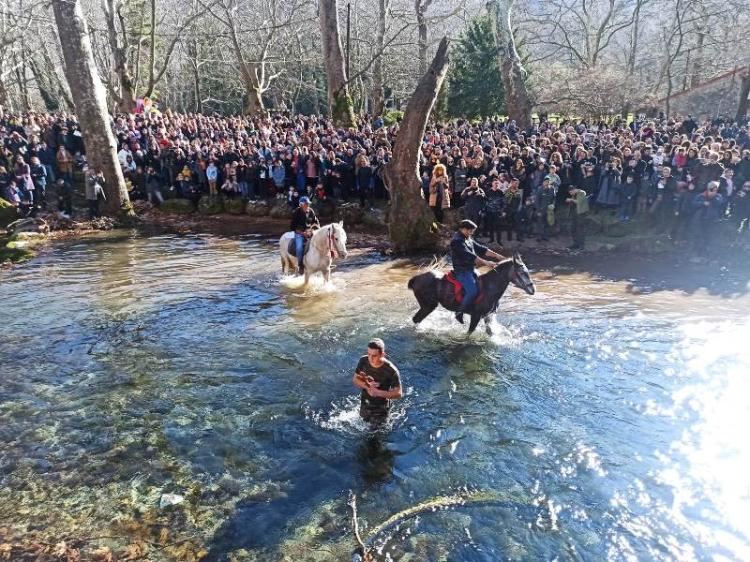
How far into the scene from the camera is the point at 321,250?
12320 mm

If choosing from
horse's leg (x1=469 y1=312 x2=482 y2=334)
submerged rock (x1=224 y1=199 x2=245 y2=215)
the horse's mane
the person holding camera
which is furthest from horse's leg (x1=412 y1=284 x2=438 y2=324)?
submerged rock (x1=224 y1=199 x2=245 y2=215)

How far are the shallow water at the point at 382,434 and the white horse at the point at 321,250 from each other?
1158 mm

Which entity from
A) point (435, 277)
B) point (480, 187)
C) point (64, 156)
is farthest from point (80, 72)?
point (435, 277)

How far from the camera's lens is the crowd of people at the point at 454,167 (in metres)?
14.7

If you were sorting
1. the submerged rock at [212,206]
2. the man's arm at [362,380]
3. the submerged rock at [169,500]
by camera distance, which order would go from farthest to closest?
the submerged rock at [212,206] < the man's arm at [362,380] < the submerged rock at [169,500]

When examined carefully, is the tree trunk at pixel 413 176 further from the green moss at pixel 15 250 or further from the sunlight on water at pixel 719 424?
the green moss at pixel 15 250

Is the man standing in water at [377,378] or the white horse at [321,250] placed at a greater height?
the white horse at [321,250]

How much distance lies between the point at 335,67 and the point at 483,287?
1901 centimetres

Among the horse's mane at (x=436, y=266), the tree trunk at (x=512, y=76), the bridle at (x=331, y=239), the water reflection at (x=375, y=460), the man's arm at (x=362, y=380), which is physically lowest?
the water reflection at (x=375, y=460)

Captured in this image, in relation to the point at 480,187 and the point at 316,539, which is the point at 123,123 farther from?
the point at 316,539

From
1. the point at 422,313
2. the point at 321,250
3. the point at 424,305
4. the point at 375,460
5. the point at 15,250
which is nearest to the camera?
the point at 375,460

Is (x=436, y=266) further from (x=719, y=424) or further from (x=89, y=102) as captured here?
(x=89, y=102)

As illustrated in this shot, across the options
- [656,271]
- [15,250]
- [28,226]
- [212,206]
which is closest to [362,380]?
[656,271]

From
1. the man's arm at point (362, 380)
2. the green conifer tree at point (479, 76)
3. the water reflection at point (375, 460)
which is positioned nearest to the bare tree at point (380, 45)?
the green conifer tree at point (479, 76)
